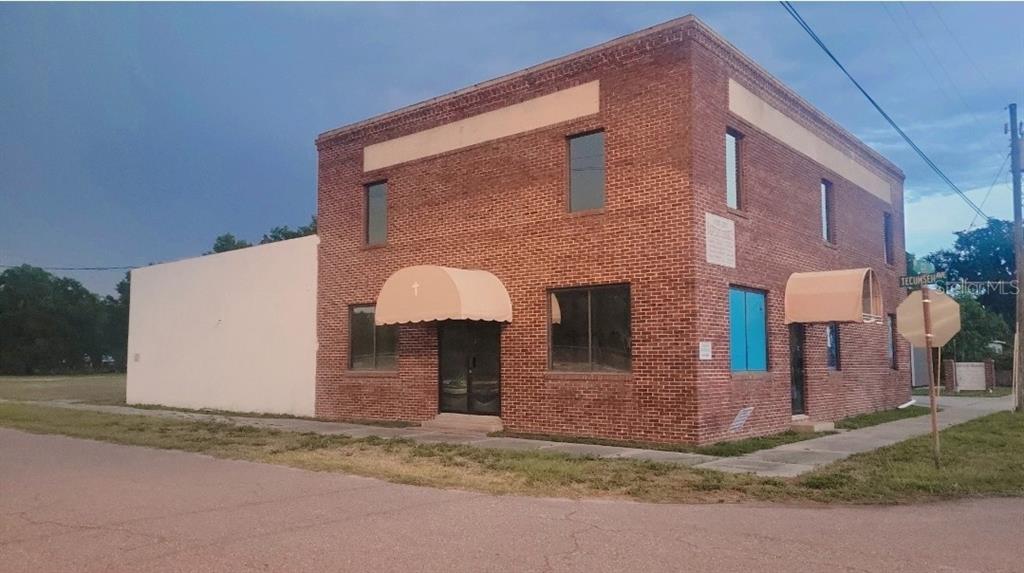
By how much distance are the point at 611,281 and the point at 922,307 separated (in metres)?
5.19

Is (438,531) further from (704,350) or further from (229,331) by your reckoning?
(229,331)

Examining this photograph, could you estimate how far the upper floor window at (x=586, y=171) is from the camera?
598 inches

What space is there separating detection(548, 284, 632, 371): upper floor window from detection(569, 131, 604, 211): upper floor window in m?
1.71

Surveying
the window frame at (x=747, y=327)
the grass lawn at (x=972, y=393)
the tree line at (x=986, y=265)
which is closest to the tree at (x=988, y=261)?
the tree line at (x=986, y=265)

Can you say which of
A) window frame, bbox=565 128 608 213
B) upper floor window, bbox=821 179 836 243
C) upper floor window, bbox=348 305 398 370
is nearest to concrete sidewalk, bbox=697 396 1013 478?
upper floor window, bbox=821 179 836 243

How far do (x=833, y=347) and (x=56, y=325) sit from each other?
75.8 meters

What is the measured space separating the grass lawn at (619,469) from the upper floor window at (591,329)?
9.12 ft

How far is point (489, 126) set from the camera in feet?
55.3

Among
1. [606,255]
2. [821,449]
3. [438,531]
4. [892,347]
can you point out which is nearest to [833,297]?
[821,449]

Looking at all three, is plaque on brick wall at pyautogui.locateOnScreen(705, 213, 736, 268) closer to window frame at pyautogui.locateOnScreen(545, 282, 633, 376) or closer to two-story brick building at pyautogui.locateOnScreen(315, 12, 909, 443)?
two-story brick building at pyautogui.locateOnScreen(315, 12, 909, 443)

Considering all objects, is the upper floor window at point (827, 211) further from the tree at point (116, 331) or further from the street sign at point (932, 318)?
the tree at point (116, 331)

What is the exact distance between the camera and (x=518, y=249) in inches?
634

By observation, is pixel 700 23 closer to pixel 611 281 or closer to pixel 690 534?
pixel 611 281

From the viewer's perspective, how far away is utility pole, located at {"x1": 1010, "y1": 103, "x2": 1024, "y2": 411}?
71.1 ft
